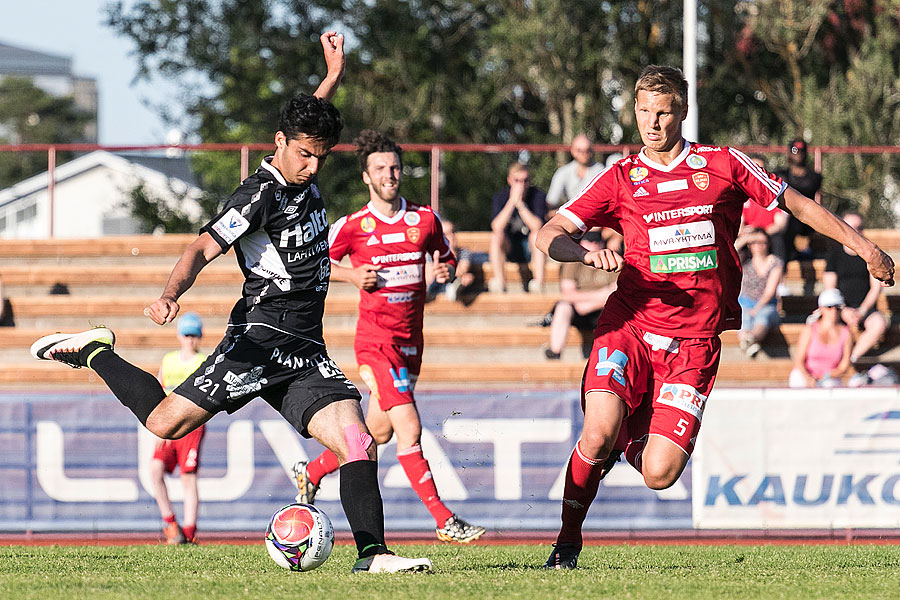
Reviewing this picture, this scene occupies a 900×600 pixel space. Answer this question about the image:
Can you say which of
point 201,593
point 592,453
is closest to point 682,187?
point 592,453

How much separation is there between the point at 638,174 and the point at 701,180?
316mm

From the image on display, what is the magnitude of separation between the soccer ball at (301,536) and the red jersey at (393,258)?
3205 millimetres

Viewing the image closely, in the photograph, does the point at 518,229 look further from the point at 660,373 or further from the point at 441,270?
the point at 660,373

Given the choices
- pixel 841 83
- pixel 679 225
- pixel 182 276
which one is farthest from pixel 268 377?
pixel 841 83

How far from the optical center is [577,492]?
21.2 feet

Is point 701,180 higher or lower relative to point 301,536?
higher

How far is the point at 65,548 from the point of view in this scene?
9.38m

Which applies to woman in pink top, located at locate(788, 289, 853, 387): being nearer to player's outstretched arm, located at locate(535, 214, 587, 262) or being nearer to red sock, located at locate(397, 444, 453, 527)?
red sock, located at locate(397, 444, 453, 527)

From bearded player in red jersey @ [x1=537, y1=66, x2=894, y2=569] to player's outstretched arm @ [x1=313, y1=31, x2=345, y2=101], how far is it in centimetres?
145

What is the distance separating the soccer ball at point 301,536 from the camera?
5.77 meters

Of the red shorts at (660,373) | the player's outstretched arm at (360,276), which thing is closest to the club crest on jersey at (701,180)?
the red shorts at (660,373)

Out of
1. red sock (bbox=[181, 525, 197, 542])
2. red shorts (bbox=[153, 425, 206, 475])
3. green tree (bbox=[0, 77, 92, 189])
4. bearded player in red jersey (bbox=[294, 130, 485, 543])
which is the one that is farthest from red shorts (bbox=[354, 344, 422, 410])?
green tree (bbox=[0, 77, 92, 189])

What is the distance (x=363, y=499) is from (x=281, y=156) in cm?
169

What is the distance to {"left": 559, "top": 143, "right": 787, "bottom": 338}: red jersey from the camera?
20.5 ft
